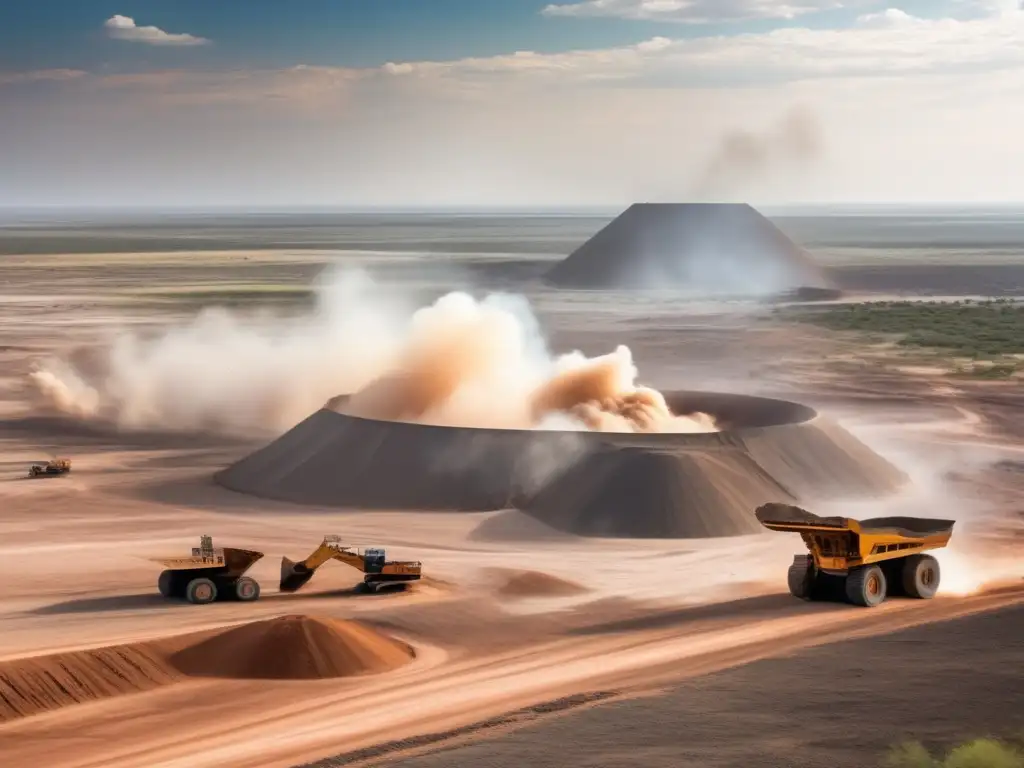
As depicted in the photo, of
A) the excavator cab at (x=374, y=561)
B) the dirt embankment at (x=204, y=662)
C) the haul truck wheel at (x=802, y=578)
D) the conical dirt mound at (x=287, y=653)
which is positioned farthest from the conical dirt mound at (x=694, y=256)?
the dirt embankment at (x=204, y=662)

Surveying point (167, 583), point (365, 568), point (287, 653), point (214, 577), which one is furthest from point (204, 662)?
point (365, 568)

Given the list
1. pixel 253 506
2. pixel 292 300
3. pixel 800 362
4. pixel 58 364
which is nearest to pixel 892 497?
pixel 253 506

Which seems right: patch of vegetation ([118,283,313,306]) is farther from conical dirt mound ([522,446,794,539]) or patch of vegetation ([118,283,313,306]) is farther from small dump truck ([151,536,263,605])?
small dump truck ([151,536,263,605])

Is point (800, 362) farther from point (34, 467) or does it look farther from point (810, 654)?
point (810, 654)

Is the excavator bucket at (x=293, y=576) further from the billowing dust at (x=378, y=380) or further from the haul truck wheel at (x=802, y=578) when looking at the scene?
the billowing dust at (x=378, y=380)

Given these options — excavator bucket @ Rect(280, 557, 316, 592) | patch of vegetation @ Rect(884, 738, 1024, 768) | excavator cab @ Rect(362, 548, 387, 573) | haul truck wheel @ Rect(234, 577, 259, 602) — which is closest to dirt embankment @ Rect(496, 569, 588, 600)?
excavator cab @ Rect(362, 548, 387, 573)
